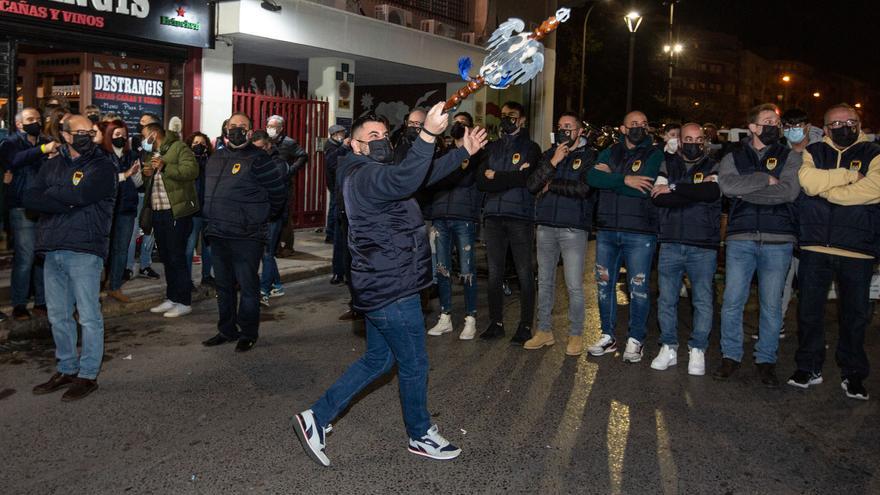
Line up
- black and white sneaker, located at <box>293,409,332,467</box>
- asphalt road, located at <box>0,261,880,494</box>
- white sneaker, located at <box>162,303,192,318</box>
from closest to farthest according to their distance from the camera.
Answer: asphalt road, located at <box>0,261,880,494</box> → black and white sneaker, located at <box>293,409,332,467</box> → white sneaker, located at <box>162,303,192,318</box>

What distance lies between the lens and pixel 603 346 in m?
6.99

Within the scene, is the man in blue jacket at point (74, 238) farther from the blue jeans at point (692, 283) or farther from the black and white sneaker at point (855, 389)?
the black and white sneaker at point (855, 389)

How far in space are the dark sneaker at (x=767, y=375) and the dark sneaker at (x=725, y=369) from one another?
0.62 ft

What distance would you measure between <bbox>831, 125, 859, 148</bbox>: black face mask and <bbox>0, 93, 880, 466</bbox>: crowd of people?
0.01m

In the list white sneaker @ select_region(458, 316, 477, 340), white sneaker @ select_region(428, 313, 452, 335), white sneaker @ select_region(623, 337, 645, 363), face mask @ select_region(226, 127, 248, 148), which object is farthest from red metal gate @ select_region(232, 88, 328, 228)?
white sneaker @ select_region(623, 337, 645, 363)

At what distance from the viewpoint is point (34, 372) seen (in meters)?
6.16

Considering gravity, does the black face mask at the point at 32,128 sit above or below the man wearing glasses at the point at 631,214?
above

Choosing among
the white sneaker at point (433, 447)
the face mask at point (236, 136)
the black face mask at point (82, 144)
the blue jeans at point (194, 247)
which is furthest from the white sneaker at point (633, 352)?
the blue jeans at point (194, 247)

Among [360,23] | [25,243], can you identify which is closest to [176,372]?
[25,243]

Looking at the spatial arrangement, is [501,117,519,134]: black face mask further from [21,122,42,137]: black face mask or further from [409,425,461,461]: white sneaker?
[21,122,42,137]: black face mask

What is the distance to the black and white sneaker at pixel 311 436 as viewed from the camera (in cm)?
437

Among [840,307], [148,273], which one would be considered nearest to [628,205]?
[840,307]

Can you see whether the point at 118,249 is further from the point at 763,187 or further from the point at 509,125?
the point at 763,187

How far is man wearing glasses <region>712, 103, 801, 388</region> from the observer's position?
5996 mm
